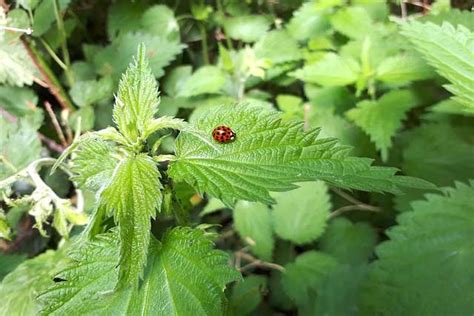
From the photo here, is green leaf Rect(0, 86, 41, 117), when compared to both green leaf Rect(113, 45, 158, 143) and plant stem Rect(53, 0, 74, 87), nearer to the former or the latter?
plant stem Rect(53, 0, 74, 87)

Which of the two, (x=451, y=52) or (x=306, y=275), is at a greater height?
(x=451, y=52)

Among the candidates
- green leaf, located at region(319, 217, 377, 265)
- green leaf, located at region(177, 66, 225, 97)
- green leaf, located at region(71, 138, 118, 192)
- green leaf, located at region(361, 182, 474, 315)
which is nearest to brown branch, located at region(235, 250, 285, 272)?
green leaf, located at region(319, 217, 377, 265)

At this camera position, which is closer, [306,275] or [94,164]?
[94,164]

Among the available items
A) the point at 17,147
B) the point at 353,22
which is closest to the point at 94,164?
the point at 17,147

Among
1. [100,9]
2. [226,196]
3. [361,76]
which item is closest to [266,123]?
[226,196]

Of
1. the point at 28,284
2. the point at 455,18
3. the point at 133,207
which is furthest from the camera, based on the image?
the point at 455,18

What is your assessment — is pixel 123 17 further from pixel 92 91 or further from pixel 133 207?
pixel 133 207

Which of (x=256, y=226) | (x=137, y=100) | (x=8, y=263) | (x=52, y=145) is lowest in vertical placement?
(x=256, y=226)
